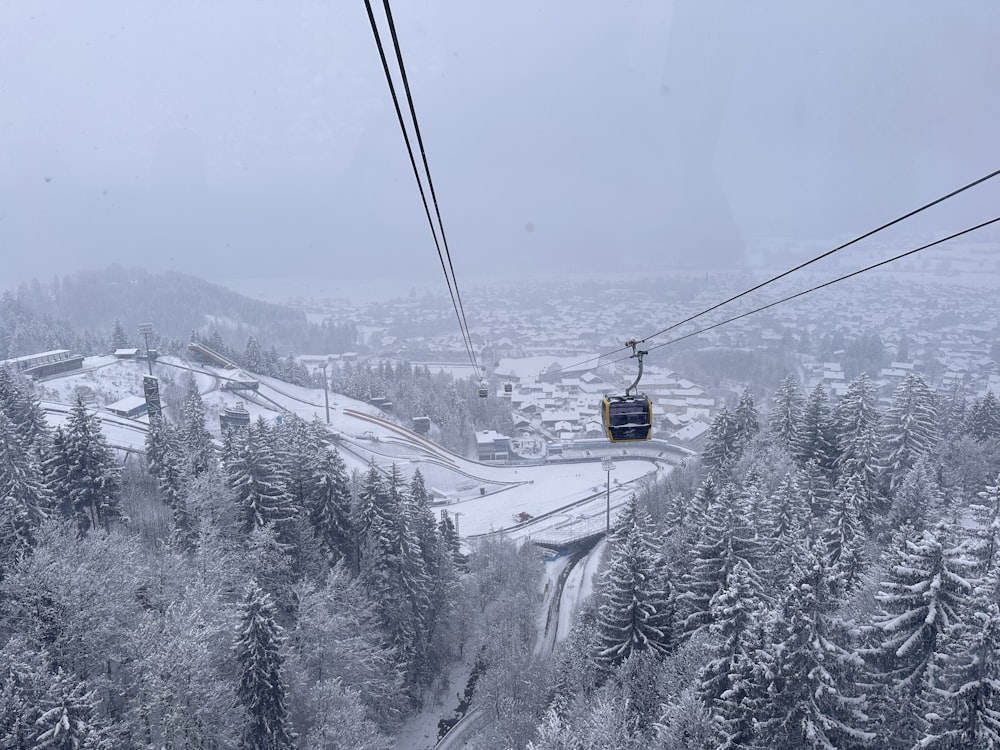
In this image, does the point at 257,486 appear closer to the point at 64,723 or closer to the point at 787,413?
the point at 64,723

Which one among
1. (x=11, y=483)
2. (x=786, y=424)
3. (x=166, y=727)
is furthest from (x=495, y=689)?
(x=786, y=424)

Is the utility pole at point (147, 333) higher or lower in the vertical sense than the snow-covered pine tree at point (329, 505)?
higher

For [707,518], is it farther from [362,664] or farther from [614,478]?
[614,478]

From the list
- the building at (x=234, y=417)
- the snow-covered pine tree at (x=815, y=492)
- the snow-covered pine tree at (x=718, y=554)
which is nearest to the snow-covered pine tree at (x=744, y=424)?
the snow-covered pine tree at (x=815, y=492)

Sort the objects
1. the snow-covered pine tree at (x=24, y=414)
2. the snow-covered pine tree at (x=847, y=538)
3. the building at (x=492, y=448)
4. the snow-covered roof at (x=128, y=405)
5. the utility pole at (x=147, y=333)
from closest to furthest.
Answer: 1. the snow-covered pine tree at (x=847, y=538)
2. the snow-covered pine tree at (x=24, y=414)
3. the snow-covered roof at (x=128, y=405)
4. the utility pole at (x=147, y=333)
5. the building at (x=492, y=448)

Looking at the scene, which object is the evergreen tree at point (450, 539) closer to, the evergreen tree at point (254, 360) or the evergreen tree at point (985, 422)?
the evergreen tree at point (985, 422)

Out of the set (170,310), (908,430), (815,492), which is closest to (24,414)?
(815,492)
